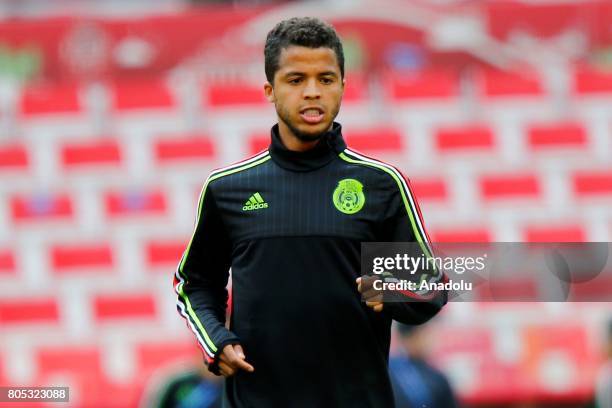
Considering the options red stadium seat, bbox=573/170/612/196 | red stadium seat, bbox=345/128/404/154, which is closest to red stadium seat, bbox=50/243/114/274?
red stadium seat, bbox=345/128/404/154

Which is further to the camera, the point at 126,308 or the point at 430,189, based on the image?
the point at 430,189

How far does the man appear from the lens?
3.72 metres

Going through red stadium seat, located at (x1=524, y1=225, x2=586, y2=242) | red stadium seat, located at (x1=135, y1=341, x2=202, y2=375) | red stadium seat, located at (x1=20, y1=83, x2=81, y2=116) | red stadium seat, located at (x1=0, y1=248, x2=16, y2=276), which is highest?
red stadium seat, located at (x1=20, y1=83, x2=81, y2=116)

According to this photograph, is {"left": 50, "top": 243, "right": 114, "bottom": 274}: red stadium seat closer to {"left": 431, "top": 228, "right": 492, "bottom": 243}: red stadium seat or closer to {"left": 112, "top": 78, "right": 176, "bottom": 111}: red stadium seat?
{"left": 112, "top": 78, "right": 176, "bottom": 111}: red stadium seat

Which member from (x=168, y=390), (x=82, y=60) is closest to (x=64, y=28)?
(x=82, y=60)

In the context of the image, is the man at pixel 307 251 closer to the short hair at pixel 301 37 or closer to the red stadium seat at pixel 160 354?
the short hair at pixel 301 37

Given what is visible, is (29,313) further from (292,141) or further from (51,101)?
(292,141)

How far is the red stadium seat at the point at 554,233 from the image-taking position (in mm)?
10859

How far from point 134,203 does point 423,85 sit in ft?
9.13

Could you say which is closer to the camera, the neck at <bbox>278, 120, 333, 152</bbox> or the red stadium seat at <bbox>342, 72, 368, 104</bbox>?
the neck at <bbox>278, 120, 333, 152</bbox>

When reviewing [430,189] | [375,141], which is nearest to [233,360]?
[430,189]

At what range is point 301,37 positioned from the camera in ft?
12.5

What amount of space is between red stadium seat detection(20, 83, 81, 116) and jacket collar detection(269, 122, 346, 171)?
27.9 feet

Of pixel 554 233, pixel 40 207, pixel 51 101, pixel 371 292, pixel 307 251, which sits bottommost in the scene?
pixel 371 292
